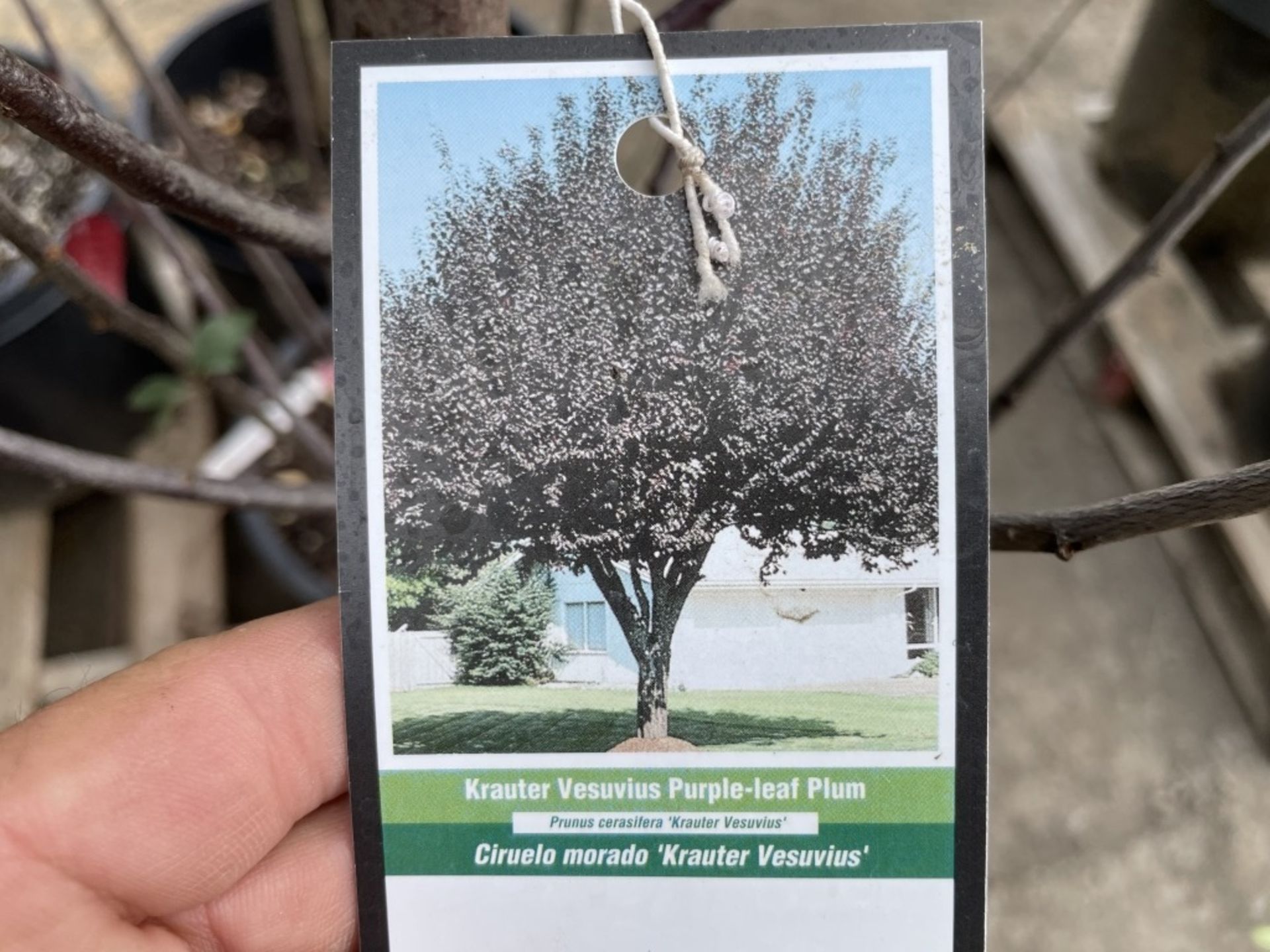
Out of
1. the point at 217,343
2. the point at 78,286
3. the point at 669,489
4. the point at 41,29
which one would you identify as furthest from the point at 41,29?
the point at 669,489

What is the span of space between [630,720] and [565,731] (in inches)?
1.7

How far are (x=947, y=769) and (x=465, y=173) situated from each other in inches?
18.3

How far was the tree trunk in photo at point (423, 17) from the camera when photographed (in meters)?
0.60

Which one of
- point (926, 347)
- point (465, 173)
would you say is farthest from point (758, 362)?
point (465, 173)

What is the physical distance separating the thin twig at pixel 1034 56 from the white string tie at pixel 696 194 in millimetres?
818

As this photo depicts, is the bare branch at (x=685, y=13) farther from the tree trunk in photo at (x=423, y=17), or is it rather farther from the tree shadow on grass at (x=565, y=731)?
the tree shadow on grass at (x=565, y=731)

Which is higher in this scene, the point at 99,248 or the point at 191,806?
the point at 99,248

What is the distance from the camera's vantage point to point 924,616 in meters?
0.60

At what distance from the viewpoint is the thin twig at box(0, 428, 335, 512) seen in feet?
2.34

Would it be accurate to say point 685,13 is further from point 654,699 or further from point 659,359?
point 654,699

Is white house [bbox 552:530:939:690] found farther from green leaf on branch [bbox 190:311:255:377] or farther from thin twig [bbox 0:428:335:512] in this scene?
green leaf on branch [bbox 190:311:255:377]

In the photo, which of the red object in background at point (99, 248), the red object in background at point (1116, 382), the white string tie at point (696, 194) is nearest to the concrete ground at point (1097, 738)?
the red object in background at point (1116, 382)

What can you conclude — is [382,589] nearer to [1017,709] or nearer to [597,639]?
[597,639]

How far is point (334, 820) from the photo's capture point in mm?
729
